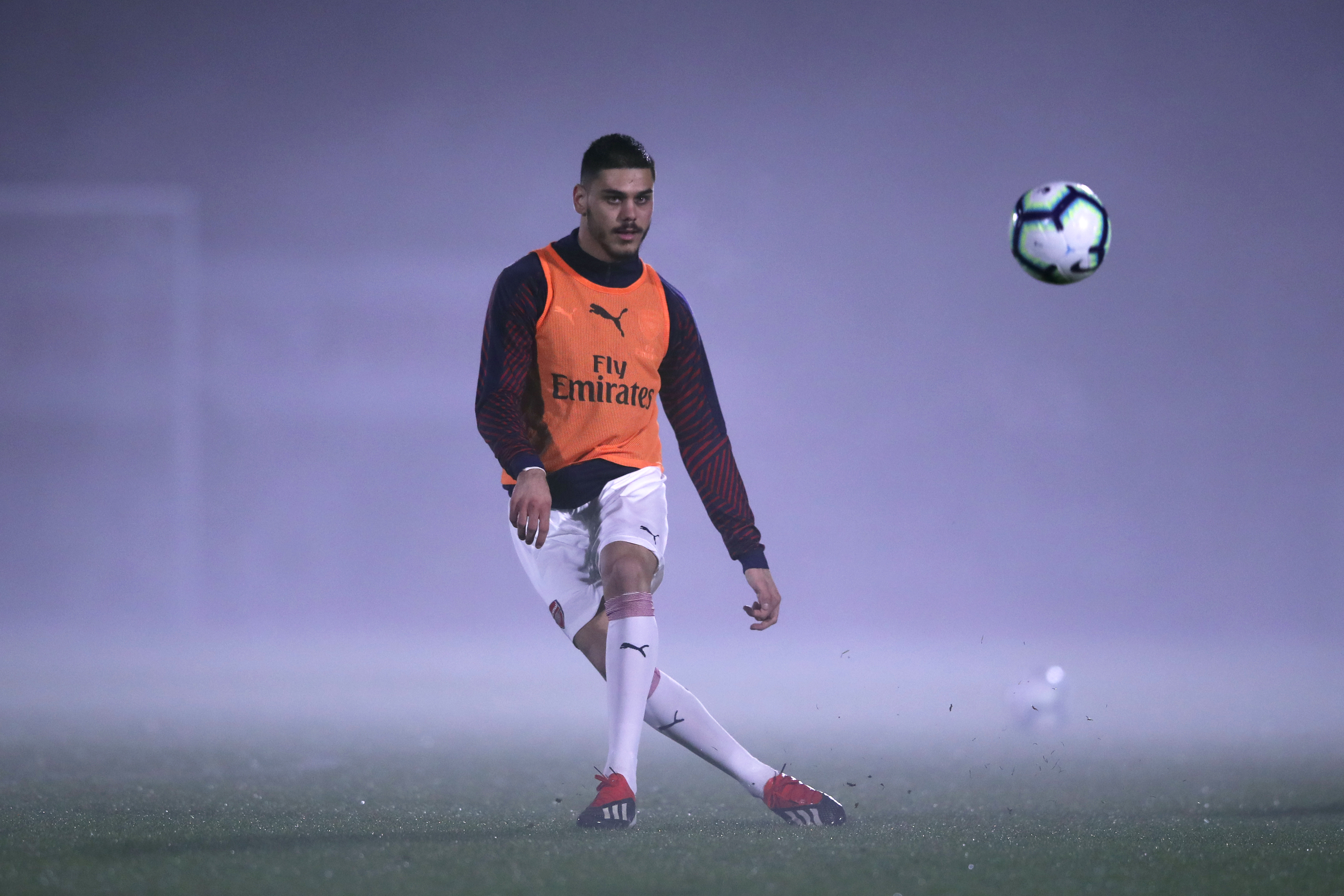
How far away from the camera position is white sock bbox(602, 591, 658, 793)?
267cm

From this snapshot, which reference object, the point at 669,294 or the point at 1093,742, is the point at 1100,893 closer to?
the point at 669,294

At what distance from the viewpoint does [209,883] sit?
74.8 inches

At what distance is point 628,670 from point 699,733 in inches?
11.0

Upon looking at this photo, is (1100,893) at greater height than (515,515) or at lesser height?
lesser

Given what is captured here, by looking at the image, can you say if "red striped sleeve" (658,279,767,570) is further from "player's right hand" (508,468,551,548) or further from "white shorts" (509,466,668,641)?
"player's right hand" (508,468,551,548)

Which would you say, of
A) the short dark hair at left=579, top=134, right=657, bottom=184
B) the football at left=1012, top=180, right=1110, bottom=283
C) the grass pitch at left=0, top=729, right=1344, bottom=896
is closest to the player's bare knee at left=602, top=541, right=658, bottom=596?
the grass pitch at left=0, top=729, right=1344, bottom=896

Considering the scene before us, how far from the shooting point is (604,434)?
2.90 metres

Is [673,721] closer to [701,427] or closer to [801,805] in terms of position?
[801,805]

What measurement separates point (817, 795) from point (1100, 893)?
37.7 inches

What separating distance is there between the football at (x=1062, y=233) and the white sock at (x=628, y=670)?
1.39 meters

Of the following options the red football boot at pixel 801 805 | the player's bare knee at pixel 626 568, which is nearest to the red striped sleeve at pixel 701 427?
the player's bare knee at pixel 626 568

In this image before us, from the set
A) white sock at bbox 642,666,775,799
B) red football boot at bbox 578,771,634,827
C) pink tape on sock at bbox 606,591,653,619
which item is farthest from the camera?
white sock at bbox 642,666,775,799

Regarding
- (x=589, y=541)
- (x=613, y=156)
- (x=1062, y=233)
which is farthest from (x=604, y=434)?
(x=1062, y=233)

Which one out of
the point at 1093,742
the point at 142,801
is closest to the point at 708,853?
the point at 142,801
